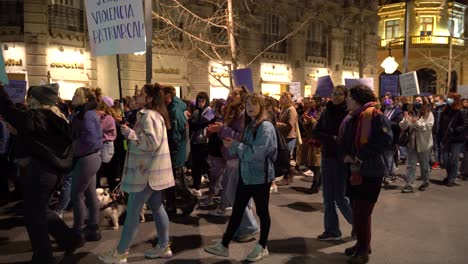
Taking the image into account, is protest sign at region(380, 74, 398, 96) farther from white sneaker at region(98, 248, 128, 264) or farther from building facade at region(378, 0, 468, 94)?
building facade at region(378, 0, 468, 94)

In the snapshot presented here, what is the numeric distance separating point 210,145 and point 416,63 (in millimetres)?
35931

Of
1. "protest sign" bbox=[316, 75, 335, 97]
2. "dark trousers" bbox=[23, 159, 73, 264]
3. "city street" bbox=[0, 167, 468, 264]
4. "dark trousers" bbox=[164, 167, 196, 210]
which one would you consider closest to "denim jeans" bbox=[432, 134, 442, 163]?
"city street" bbox=[0, 167, 468, 264]

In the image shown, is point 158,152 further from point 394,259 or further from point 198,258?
point 394,259

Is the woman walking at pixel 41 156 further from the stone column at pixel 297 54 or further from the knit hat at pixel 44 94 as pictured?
the stone column at pixel 297 54

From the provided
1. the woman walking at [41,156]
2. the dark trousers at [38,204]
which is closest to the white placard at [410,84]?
→ the woman walking at [41,156]

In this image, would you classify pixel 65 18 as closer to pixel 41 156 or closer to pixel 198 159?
pixel 198 159

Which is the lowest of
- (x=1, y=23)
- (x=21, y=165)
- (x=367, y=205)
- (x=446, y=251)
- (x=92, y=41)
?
(x=446, y=251)

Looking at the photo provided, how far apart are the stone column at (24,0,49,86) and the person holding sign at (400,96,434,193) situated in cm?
1354

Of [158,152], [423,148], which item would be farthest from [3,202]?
[423,148]

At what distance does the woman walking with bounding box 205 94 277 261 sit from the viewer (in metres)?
4.93

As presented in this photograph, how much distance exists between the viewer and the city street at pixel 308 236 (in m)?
5.39

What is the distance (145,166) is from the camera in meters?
4.96

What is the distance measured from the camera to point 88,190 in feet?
19.0

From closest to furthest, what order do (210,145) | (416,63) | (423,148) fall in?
(210,145)
(423,148)
(416,63)
